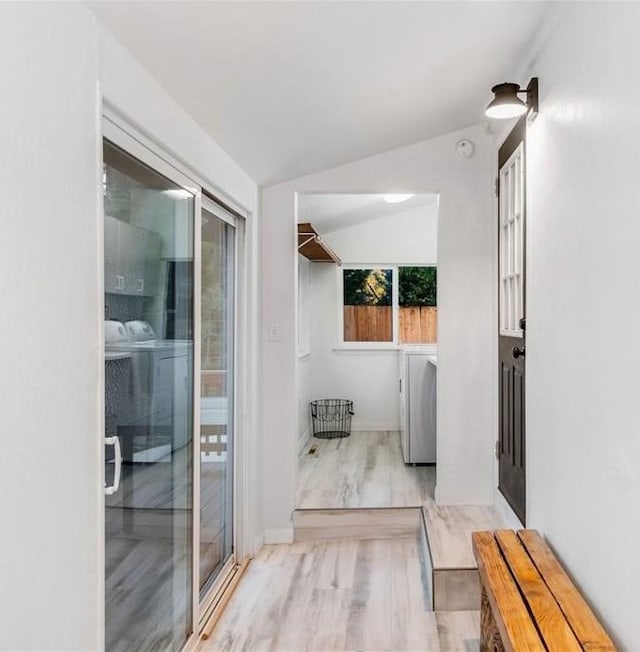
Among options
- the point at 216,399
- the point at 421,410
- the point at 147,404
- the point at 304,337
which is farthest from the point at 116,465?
the point at 304,337

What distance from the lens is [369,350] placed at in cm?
588

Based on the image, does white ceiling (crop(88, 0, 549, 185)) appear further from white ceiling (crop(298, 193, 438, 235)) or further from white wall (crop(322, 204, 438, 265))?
white wall (crop(322, 204, 438, 265))

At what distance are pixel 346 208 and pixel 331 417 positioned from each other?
2.19m

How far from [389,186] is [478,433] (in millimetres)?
1582

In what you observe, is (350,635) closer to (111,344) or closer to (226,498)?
(226,498)

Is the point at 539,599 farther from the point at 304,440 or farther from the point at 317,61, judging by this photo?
the point at 304,440

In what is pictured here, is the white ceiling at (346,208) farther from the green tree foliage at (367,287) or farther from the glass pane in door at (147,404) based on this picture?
the glass pane in door at (147,404)

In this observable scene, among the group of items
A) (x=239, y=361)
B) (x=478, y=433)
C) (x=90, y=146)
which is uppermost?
(x=90, y=146)

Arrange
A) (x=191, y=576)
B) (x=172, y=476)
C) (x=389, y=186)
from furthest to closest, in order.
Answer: (x=389, y=186)
(x=191, y=576)
(x=172, y=476)

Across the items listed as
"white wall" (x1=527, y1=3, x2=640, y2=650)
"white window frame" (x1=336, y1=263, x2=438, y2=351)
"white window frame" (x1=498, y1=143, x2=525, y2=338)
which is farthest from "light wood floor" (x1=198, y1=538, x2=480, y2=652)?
"white window frame" (x1=336, y1=263, x2=438, y2=351)

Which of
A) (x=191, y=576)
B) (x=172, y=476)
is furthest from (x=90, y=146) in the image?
(x=191, y=576)

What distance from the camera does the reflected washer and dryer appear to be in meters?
4.31

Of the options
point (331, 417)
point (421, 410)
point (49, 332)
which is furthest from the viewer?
point (331, 417)

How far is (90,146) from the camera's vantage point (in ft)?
4.43
